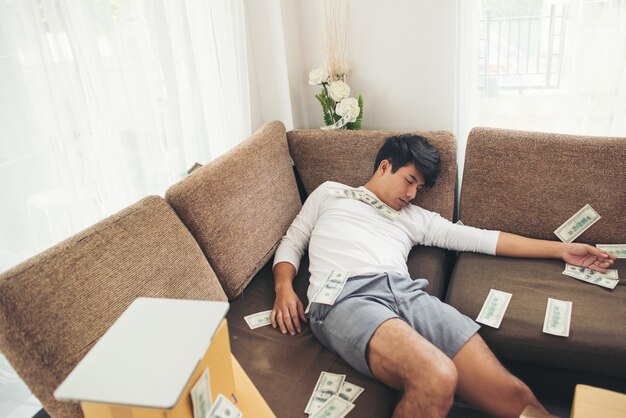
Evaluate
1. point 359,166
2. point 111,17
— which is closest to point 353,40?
point 359,166

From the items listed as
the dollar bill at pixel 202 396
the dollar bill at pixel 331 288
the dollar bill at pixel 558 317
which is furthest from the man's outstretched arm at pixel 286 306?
the dollar bill at pixel 558 317

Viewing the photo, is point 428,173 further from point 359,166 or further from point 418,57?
point 418,57

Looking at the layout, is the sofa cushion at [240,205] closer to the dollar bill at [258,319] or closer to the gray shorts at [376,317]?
the dollar bill at [258,319]

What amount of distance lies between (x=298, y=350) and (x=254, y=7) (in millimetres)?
1841

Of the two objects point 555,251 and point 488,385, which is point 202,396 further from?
point 555,251

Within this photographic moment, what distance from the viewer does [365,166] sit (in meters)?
2.18

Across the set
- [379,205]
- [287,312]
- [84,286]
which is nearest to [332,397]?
[287,312]

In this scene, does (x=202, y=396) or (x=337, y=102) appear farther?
(x=337, y=102)

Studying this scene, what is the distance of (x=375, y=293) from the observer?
157 cm

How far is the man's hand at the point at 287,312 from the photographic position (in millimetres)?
1618

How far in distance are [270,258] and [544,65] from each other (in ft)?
5.16

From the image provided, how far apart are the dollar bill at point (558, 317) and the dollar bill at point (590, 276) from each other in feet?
0.59

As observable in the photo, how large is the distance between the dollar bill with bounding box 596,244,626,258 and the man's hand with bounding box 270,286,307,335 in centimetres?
127

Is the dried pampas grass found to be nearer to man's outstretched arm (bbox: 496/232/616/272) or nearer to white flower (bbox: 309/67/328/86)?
white flower (bbox: 309/67/328/86)
